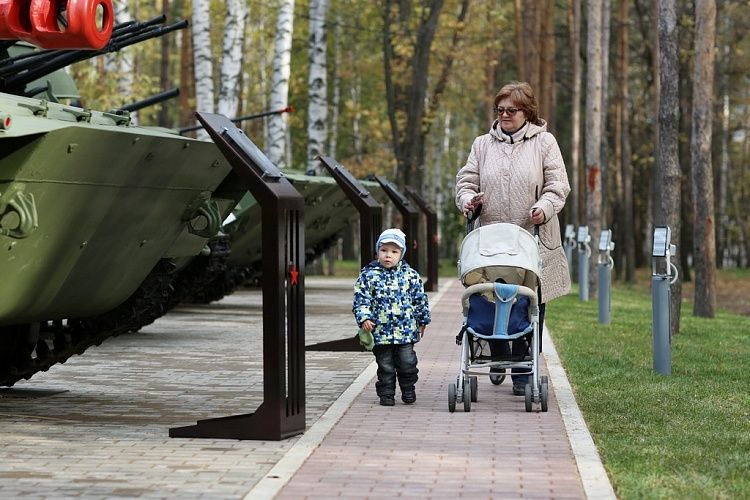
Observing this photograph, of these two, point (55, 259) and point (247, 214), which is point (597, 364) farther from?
point (247, 214)

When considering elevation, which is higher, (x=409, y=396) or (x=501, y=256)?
(x=501, y=256)

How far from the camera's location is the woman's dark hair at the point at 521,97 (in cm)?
1191

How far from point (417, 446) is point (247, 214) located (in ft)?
37.9

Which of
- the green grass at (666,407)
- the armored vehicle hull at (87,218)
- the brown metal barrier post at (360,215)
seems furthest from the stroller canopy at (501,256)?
the brown metal barrier post at (360,215)

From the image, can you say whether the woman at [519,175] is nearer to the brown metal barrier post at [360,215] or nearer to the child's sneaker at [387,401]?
the child's sneaker at [387,401]

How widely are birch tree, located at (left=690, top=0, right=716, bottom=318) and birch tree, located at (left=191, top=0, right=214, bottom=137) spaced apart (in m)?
8.42

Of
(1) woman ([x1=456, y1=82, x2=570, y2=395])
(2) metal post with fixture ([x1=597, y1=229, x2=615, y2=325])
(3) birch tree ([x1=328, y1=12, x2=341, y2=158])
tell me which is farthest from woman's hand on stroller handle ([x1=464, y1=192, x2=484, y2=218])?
(3) birch tree ([x1=328, y1=12, x2=341, y2=158])

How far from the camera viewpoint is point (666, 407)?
11453mm

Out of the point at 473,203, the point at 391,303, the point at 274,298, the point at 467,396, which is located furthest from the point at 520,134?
the point at 274,298

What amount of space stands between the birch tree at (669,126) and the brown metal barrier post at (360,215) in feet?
12.6

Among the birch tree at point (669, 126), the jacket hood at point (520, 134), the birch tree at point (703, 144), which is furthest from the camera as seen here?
the birch tree at point (703, 144)

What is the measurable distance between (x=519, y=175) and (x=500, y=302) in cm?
112

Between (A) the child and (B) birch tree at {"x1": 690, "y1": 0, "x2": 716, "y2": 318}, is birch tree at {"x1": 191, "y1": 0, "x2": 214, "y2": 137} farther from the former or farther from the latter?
(A) the child

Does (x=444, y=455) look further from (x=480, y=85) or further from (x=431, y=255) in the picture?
(x=480, y=85)
